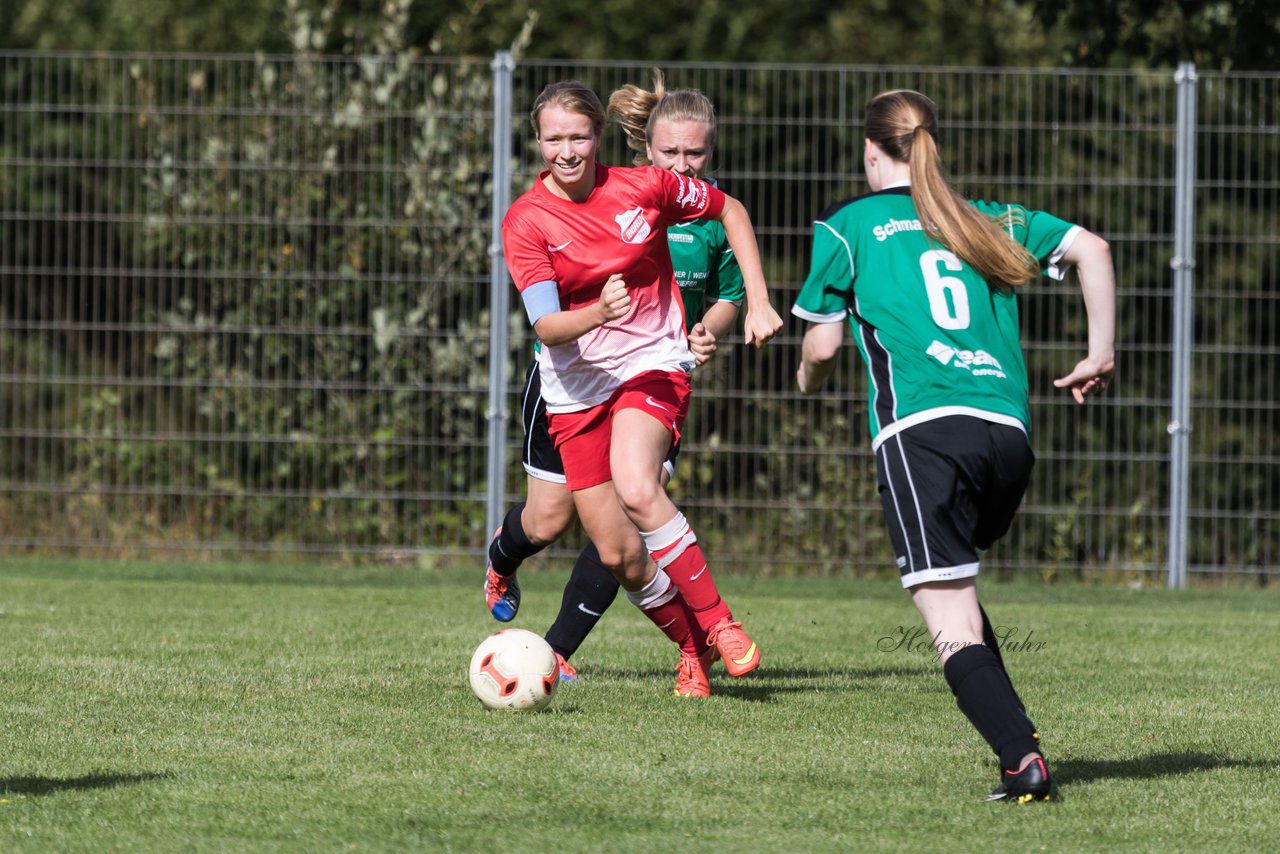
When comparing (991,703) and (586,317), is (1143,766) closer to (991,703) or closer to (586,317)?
(991,703)

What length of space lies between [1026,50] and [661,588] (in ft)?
34.9

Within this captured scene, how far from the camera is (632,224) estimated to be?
5.68 metres

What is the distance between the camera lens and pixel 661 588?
593 cm

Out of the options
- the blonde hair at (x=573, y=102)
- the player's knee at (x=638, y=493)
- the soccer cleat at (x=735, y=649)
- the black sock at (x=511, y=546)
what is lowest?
the soccer cleat at (x=735, y=649)

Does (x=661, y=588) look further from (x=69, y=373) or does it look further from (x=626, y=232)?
(x=69, y=373)

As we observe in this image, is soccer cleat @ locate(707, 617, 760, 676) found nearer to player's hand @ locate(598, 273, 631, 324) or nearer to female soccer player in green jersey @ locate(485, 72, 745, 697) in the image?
female soccer player in green jersey @ locate(485, 72, 745, 697)

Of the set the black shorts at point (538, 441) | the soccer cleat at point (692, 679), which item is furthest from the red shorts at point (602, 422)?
the soccer cleat at point (692, 679)

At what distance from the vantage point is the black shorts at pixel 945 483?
423 centimetres

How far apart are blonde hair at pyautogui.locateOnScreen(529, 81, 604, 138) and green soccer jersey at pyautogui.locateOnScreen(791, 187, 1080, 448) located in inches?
51.6

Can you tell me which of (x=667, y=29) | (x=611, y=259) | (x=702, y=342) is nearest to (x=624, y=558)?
(x=702, y=342)

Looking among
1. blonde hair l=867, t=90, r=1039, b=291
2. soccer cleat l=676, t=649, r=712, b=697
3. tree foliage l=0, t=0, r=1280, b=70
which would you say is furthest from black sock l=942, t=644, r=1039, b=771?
tree foliage l=0, t=0, r=1280, b=70

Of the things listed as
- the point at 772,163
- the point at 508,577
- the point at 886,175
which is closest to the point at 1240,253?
the point at 772,163

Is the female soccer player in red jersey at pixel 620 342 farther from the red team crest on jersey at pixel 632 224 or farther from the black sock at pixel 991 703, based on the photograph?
the black sock at pixel 991 703

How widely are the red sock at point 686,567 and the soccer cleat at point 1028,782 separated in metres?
1.59
